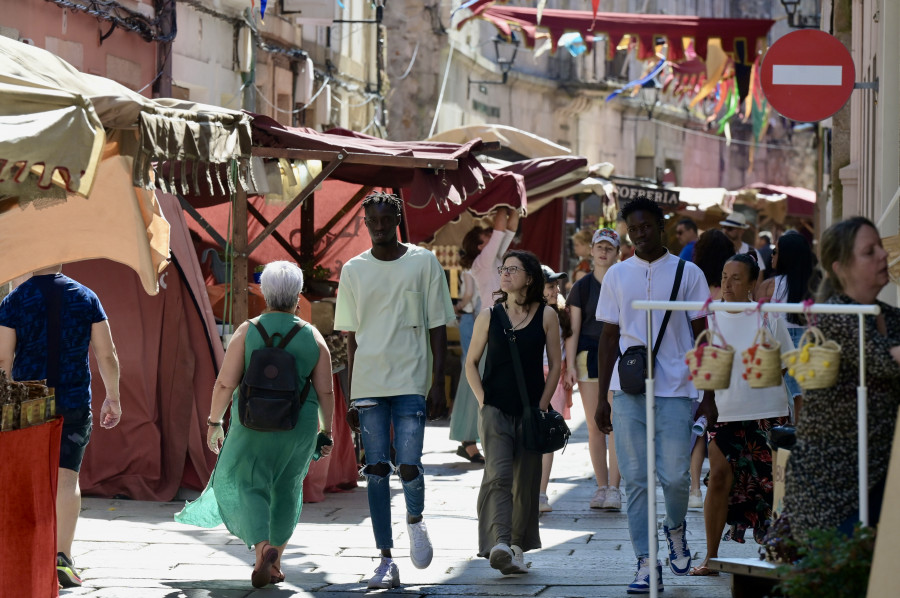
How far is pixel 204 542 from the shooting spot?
847cm

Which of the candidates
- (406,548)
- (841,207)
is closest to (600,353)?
(406,548)

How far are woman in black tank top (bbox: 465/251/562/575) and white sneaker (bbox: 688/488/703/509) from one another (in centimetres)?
257

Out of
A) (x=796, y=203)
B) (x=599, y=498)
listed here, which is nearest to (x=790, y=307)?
(x=599, y=498)

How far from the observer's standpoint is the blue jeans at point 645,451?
6.84 metres

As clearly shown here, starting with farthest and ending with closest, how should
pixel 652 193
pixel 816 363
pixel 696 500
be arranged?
pixel 652 193, pixel 696 500, pixel 816 363

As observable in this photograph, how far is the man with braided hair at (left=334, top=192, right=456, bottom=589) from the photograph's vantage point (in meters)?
7.24

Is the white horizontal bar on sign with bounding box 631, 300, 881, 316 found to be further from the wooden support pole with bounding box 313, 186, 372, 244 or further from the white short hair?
the wooden support pole with bounding box 313, 186, 372, 244

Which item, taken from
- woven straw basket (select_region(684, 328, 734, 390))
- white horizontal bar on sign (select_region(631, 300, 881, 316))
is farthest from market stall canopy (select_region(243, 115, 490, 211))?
woven straw basket (select_region(684, 328, 734, 390))

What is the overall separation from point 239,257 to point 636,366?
3851 mm

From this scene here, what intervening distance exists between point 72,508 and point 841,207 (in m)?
11.3

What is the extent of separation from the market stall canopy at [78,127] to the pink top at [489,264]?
355 cm

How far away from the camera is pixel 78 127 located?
5766 mm

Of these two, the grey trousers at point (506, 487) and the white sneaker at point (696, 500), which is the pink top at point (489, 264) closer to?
the white sneaker at point (696, 500)

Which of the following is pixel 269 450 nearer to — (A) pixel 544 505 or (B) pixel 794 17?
(A) pixel 544 505
